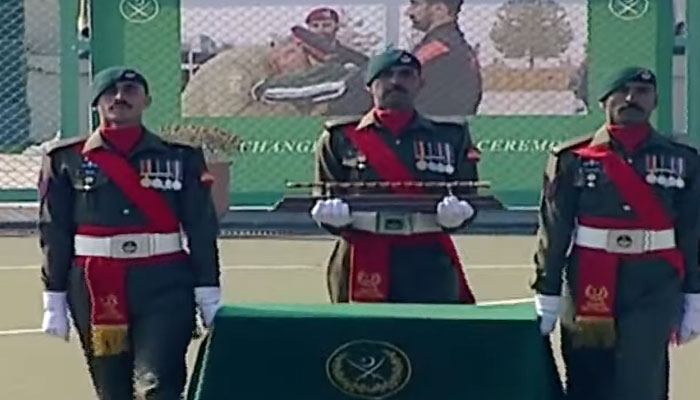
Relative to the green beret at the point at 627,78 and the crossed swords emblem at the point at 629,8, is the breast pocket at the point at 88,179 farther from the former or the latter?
the crossed swords emblem at the point at 629,8

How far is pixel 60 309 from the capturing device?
6027 mm

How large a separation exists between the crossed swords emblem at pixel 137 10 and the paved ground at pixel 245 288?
7.26 feet

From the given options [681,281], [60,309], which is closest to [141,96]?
[60,309]

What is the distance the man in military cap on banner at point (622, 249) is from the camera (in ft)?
18.9

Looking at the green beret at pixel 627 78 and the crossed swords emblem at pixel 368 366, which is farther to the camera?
the green beret at pixel 627 78

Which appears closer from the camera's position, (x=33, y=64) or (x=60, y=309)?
(x=60, y=309)

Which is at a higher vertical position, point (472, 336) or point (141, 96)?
point (141, 96)

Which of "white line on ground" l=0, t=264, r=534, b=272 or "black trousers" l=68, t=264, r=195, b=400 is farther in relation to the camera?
"white line on ground" l=0, t=264, r=534, b=272

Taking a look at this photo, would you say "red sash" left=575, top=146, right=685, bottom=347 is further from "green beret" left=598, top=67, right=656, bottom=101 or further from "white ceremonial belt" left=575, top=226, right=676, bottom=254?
"green beret" left=598, top=67, right=656, bottom=101

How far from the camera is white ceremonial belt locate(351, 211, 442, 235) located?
20.9 feet

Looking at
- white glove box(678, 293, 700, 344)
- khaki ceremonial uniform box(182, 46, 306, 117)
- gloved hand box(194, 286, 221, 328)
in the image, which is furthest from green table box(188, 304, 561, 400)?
khaki ceremonial uniform box(182, 46, 306, 117)

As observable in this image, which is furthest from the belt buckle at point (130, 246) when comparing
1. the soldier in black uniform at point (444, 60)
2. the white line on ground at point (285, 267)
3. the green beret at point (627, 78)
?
the soldier in black uniform at point (444, 60)

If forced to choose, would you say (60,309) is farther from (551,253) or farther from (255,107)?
(255,107)

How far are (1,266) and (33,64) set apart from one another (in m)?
4.55
